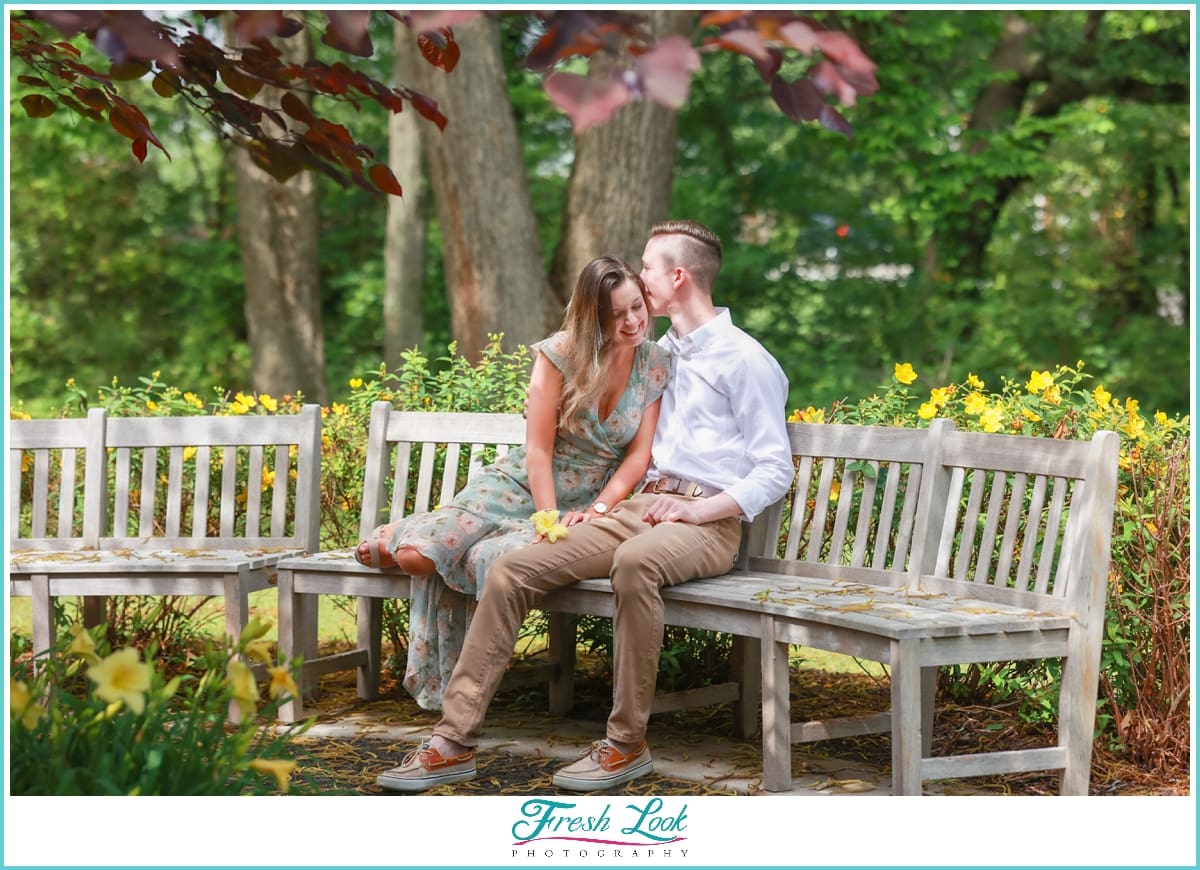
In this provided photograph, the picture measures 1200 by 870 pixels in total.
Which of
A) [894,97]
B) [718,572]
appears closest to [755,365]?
[718,572]

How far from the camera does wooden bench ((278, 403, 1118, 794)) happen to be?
3.40 metres

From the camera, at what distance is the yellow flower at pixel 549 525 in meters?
3.90

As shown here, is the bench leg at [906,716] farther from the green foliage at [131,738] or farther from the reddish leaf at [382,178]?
the reddish leaf at [382,178]

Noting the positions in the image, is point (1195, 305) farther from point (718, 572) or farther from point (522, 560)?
point (522, 560)

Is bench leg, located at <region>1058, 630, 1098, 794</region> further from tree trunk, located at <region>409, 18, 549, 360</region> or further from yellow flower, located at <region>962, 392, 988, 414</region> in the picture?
tree trunk, located at <region>409, 18, 549, 360</region>

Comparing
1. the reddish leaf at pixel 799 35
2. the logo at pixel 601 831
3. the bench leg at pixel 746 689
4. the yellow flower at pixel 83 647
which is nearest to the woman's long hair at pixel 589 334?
the bench leg at pixel 746 689

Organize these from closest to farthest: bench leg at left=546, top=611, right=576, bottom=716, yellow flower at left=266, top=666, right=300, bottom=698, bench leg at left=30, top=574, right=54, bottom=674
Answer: yellow flower at left=266, top=666, right=300, bottom=698 → bench leg at left=30, top=574, right=54, bottom=674 → bench leg at left=546, top=611, right=576, bottom=716

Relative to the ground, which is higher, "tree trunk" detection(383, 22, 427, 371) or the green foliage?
"tree trunk" detection(383, 22, 427, 371)

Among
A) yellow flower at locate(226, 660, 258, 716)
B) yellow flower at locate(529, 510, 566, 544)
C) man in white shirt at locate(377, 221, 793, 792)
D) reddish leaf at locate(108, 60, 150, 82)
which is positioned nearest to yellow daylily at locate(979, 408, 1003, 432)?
man in white shirt at locate(377, 221, 793, 792)

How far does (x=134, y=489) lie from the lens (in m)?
5.69

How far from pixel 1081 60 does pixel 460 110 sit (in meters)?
7.56

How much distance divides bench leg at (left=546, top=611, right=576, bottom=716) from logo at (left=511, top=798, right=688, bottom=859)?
1.60m

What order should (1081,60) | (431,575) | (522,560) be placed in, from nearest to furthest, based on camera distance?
(522,560) < (431,575) < (1081,60)

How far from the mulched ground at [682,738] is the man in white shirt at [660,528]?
153mm
